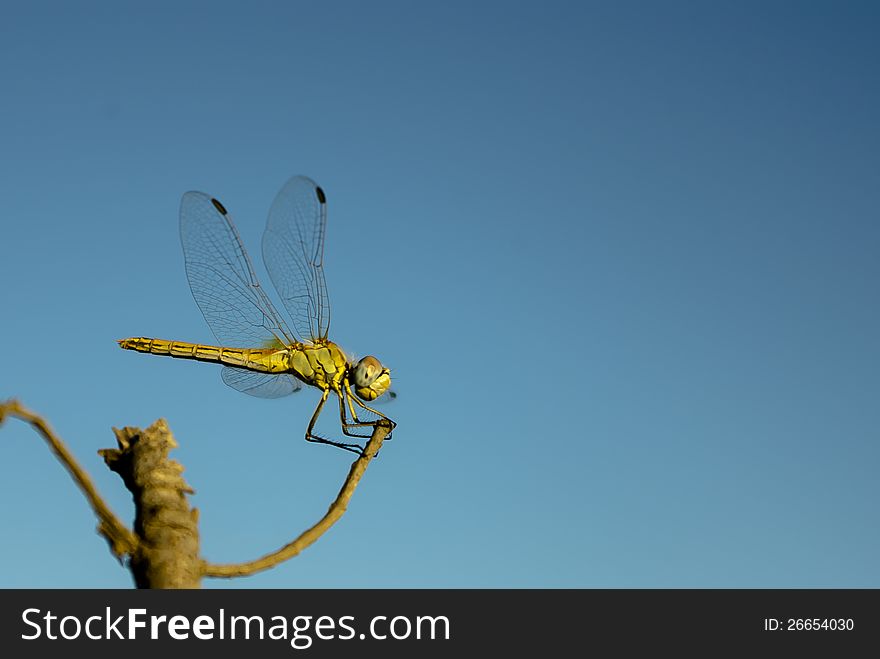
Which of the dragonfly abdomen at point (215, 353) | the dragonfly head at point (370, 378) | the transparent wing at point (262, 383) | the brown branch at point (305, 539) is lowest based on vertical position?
the brown branch at point (305, 539)

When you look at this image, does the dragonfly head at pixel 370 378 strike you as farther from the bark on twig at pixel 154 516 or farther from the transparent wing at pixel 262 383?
the bark on twig at pixel 154 516

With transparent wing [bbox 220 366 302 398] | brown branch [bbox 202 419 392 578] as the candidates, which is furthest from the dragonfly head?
brown branch [bbox 202 419 392 578]

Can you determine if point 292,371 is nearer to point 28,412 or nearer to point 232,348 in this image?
point 232,348

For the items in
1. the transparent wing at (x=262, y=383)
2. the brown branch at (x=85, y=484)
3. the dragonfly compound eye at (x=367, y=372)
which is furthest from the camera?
the transparent wing at (x=262, y=383)

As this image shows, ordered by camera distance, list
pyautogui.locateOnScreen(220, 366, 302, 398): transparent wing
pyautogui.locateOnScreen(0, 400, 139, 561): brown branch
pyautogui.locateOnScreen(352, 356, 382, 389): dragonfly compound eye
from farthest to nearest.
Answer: pyautogui.locateOnScreen(220, 366, 302, 398): transparent wing, pyautogui.locateOnScreen(352, 356, 382, 389): dragonfly compound eye, pyautogui.locateOnScreen(0, 400, 139, 561): brown branch

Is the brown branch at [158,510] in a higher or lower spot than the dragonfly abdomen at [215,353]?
lower

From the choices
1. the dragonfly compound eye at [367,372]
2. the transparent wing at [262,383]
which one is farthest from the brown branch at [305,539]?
the transparent wing at [262,383]

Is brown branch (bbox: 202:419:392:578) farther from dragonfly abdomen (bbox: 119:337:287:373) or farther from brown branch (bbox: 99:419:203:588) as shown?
dragonfly abdomen (bbox: 119:337:287:373)
